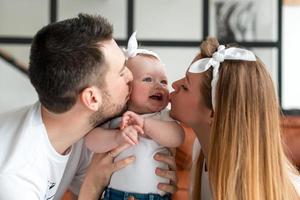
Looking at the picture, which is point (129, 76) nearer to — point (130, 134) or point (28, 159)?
point (130, 134)

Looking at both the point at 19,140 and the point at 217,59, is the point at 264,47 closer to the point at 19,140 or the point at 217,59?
the point at 217,59

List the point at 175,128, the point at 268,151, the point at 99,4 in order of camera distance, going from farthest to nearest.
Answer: the point at 99,4 → the point at 175,128 → the point at 268,151

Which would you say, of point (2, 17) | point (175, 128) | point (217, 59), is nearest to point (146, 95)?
point (175, 128)

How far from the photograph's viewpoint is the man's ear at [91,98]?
1.44 m

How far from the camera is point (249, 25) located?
3.43m

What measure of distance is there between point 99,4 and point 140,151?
2.03 metres

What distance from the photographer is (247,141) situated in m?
1.32

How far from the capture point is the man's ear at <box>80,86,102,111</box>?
144 cm

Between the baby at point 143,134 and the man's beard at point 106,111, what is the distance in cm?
3

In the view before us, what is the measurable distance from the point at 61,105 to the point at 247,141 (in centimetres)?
55

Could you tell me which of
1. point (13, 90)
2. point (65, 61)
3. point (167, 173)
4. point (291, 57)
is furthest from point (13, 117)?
point (291, 57)

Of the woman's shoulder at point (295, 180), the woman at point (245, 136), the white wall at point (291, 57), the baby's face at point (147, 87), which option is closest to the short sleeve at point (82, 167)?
the baby's face at point (147, 87)

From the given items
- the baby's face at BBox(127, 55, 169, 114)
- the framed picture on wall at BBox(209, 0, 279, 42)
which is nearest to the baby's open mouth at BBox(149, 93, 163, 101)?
the baby's face at BBox(127, 55, 169, 114)

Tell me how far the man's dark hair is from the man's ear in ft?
0.05
